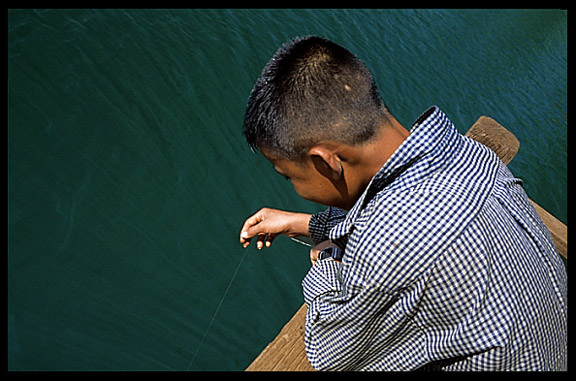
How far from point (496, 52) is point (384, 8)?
2300mm

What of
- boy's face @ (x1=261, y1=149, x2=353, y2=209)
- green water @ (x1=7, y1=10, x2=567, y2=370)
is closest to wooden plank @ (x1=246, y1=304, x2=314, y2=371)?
boy's face @ (x1=261, y1=149, x2=353, y2=209)

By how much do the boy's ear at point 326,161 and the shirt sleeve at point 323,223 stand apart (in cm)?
63

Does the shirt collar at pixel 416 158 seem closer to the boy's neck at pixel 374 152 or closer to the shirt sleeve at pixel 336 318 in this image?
the boy's neck at pixel 374 152

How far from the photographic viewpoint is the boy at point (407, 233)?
1.53m

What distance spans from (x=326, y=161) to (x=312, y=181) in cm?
15

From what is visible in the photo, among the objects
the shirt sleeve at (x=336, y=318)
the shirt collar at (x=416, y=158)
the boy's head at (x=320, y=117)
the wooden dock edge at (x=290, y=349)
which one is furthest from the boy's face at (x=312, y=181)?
the wooden dock edge at (x=290, y=349)

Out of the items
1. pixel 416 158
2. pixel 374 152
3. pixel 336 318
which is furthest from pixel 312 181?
pixel 336 318

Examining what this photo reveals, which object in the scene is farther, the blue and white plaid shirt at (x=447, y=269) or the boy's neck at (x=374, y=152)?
the boy's neck at (x=374, y=152)

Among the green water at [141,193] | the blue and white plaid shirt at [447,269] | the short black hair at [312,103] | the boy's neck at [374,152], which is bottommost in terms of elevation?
the green water at [141,193]

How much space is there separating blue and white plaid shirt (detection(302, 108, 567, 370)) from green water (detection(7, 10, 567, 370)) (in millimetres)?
2016

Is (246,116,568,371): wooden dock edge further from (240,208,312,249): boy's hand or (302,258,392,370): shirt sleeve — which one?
(240,208,312,249): boy's hand

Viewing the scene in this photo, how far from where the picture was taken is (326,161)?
177cm

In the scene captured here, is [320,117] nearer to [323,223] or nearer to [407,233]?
[407,233]

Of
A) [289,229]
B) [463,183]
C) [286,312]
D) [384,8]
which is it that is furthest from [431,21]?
[463,183]
